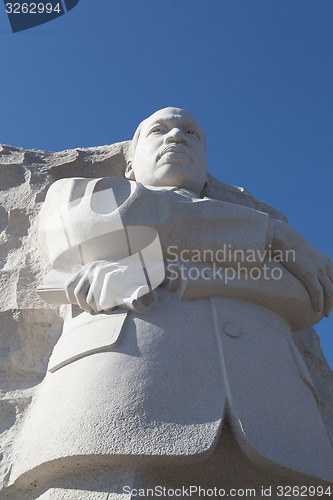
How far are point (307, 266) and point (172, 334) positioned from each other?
0.91 meters

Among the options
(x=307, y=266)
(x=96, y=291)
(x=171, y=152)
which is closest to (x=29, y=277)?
(x=96, y=291)

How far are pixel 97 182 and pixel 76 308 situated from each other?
70 centimetres

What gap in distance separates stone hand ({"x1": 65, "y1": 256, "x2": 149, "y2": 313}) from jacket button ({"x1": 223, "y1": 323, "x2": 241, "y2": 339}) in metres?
0.42

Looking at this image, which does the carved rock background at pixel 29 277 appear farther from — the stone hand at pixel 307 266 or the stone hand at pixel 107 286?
the stone hand at pixel 307 266

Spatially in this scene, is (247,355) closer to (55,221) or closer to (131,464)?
(131,464)

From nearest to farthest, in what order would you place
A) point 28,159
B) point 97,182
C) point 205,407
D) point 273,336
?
point 205,407 → point 273,336 → point 97,182 → point 28,159

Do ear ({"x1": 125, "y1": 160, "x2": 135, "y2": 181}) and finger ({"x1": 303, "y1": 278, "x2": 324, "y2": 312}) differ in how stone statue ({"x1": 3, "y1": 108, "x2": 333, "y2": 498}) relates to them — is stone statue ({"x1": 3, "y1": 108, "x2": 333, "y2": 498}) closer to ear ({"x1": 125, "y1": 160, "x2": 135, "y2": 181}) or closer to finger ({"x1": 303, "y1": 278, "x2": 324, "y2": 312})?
finger ({"x1": 303, "y1": 278, "x2": 324, "y2": 312})

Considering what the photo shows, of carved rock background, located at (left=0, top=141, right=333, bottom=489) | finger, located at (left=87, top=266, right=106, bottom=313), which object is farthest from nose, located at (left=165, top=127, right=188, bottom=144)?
finger, located at (left=87, top=266, right=106, bottom=313)

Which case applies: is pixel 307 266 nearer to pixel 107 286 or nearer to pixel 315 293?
pixel 315 293

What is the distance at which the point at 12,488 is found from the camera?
284cm

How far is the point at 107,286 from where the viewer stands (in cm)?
305

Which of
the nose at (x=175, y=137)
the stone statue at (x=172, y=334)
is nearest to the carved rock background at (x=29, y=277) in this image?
the stone statue at (x=172, y=334)

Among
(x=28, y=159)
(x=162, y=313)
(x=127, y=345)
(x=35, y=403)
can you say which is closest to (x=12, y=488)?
(x=35, y=403)

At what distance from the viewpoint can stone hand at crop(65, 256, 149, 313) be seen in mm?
3021
